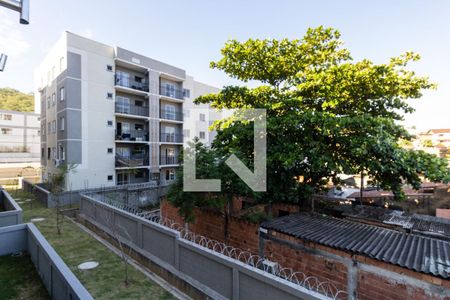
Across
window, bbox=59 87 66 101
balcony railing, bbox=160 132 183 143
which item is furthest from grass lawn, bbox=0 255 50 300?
balcony railing, bbox=160 132 183 143

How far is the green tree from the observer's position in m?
7.64

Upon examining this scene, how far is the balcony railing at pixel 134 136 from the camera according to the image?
21.5 meters

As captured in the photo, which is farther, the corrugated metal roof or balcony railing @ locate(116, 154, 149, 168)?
balcony railing @ locate(116, 154, 149, 168)

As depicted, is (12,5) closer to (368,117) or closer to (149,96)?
(368,117)

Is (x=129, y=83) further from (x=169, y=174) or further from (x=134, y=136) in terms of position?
(x=169, y=174)

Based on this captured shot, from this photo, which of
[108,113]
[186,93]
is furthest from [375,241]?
[186,93]

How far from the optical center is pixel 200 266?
5.27 metres

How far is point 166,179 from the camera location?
82.4ft

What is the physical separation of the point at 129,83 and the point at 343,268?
22.2 meters

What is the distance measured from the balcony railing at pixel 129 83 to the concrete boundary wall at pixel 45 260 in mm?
17222

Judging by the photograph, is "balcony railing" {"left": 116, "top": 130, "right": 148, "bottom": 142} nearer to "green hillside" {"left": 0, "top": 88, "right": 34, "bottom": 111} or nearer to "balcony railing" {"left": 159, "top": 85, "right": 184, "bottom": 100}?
"balcony railing" {"left": 159, "top": 85, "right": 184, "bottom": 100}

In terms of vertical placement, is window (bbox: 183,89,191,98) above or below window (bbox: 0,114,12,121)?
above

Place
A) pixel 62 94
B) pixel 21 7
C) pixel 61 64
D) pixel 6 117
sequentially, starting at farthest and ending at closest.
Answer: pixel 6 117
pixel 62 94
pixel 61 64
pixel 21 7

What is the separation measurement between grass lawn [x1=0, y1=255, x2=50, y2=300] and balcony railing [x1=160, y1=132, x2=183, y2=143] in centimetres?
1871
